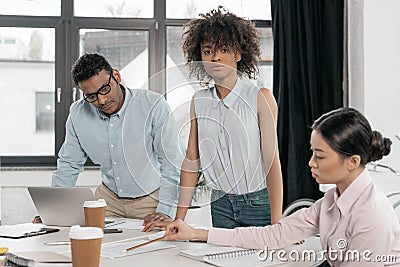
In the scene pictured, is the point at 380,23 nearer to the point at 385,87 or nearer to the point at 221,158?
the point at 385,87

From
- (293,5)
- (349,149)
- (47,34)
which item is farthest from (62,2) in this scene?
(349,149)

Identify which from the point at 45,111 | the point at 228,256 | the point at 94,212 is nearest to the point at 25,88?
the point at 45,111

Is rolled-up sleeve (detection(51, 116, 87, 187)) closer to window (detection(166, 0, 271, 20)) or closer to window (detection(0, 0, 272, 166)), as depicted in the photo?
window (detection(0, 0, 272, 166))

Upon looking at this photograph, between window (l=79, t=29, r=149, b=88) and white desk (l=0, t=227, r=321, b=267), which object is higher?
window (l=79, t=29, r=149, b=88)

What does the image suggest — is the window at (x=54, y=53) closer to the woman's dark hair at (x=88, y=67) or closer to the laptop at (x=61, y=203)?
the woman's dark hair at (x=88, y=67)

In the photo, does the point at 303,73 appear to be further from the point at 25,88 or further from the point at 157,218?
the point at 157,218

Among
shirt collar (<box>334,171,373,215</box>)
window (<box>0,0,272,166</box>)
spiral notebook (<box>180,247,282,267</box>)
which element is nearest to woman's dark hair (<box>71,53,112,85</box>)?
spiral notebook (<box>180,247,282,267</box>)

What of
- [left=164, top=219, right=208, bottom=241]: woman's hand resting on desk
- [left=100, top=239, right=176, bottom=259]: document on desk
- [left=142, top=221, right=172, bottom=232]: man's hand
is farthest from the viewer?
[left=142, top=221, right=172, bottom=232]: man's hand

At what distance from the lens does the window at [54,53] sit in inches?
160

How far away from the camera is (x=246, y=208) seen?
82.0 inches

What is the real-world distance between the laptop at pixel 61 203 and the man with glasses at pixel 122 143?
28 centimetres

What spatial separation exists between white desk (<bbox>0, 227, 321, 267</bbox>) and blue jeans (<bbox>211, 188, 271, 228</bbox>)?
0.18 m

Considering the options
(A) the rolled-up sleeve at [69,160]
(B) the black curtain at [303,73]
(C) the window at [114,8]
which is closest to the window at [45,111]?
(C) the window at [114,8]

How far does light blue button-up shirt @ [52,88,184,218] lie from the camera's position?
7.67 ft
